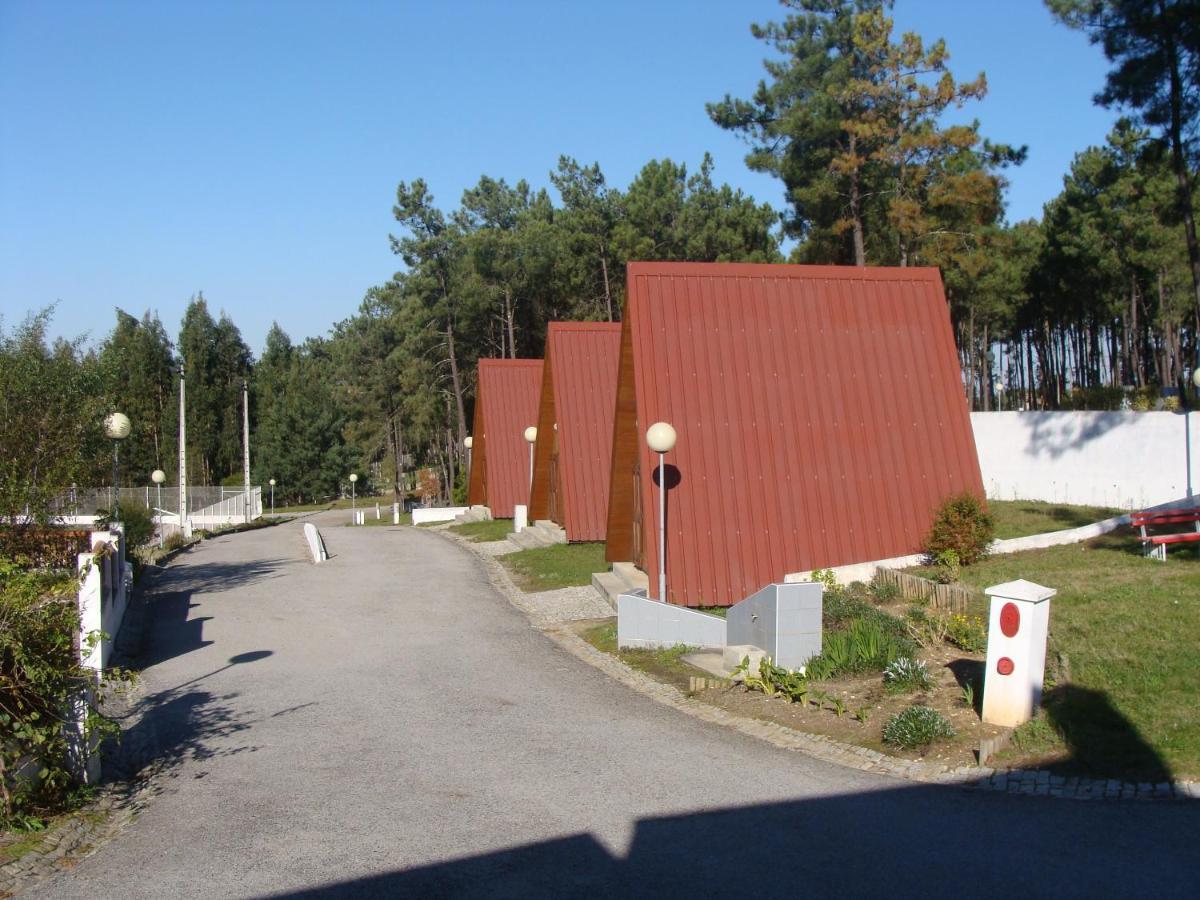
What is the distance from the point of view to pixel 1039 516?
62.8ft

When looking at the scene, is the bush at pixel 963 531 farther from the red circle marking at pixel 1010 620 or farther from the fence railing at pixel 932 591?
the red circle marking at pixel 1010 620

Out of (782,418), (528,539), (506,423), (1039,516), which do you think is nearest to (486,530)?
(506,423)

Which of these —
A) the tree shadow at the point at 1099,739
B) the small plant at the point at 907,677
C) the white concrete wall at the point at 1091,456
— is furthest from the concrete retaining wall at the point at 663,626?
the white concrete wall at the point at 1091,456

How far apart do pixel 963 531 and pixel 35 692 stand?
11.6 meters

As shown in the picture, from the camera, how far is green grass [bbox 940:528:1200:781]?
262 inches

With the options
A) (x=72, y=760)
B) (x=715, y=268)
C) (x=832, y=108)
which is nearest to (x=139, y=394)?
(x=832, y=108)

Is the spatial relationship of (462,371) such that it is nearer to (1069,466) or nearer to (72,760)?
(1069,466)

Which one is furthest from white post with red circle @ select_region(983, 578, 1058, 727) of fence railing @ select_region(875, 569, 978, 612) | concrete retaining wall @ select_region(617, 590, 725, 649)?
concrete retaining wall @ select_region(617, 590, 725, 649)

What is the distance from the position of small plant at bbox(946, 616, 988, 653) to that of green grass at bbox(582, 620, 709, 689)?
2537mm

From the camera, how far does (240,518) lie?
42.4 metres

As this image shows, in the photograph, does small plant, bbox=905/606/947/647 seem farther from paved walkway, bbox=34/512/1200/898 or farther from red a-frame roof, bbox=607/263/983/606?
red a-frame roof, bbox=607/263/983/606

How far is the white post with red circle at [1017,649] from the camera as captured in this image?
7.38 m

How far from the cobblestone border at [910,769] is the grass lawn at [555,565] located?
6536mm

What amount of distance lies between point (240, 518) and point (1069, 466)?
33.2 m
